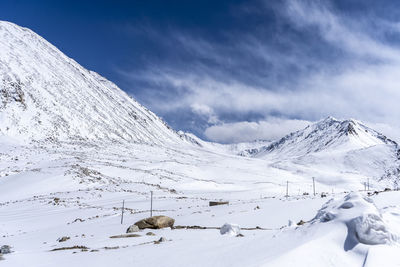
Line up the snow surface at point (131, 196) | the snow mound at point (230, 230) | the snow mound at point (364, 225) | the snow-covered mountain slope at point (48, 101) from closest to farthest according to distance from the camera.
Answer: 1. the snow mound at point (364, 225)
2. the snow surface at point (131, 196)
3. the snow mound at point (230, 230)
4. the snow-covered mountain slope at point (48, 101)

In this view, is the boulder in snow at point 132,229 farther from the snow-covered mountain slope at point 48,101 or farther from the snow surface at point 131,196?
the snow-covered mountain slope at point 48,101

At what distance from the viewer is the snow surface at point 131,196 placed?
939 centimetres

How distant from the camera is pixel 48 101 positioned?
129m

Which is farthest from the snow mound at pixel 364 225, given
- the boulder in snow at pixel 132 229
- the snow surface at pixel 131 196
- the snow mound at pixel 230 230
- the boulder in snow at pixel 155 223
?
the boulder in snow at pixel 132 229

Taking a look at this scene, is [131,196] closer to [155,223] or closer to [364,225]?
[155,223]

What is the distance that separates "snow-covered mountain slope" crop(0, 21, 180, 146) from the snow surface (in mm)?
A: 700

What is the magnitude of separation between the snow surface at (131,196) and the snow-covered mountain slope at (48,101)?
2.30 feet

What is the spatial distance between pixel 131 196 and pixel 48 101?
102m

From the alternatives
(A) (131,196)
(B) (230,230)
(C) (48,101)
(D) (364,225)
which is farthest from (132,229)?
(C) (48,101)

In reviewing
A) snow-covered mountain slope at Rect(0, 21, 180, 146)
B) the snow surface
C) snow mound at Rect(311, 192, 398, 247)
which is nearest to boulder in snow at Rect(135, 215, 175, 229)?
the snow surface

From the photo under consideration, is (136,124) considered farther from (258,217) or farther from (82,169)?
(258,217)

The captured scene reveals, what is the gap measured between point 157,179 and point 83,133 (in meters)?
68.7

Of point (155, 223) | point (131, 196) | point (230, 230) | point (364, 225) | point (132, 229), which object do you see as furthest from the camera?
point (131, 196)

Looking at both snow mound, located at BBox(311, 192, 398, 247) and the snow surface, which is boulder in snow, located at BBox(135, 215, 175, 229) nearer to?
the snow surface
